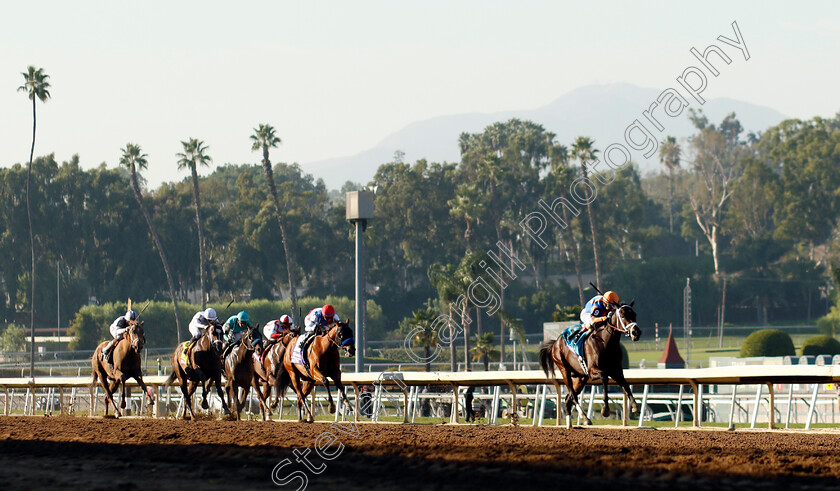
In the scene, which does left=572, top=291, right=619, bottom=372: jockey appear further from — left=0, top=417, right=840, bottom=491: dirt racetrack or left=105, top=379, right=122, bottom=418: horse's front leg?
left=105, top=379, right=122, bottom=418: horse's front leg

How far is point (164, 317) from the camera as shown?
211 feet

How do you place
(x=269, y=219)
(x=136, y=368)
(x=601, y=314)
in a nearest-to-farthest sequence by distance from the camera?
(x=601, y=314), (x=136, y=368), (x=269, y=219)

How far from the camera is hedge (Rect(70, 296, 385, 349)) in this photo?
61938mm

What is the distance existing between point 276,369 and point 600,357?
6.08 meters

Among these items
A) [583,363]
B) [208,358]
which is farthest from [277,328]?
[583,363]

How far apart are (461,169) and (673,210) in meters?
36.2

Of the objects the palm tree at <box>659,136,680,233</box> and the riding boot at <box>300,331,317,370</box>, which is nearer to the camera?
the riding boot at <box>300,331,317,370</box>

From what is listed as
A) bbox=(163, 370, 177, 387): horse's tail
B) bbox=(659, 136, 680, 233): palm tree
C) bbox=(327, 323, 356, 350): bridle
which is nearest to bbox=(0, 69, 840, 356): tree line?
bbox=(659, 136, 680, 233): palm tree

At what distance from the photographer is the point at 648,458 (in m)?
8.52

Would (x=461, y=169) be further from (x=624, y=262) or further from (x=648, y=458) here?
(x=648, y=458)

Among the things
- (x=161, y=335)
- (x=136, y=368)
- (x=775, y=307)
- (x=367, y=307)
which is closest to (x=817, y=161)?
(x=775, y=307)

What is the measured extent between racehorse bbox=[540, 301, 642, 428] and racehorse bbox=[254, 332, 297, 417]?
15.3ft

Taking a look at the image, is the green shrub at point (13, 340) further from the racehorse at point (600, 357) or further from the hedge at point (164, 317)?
the racehorse at point (600, 357)

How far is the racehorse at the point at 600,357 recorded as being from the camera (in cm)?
1231
